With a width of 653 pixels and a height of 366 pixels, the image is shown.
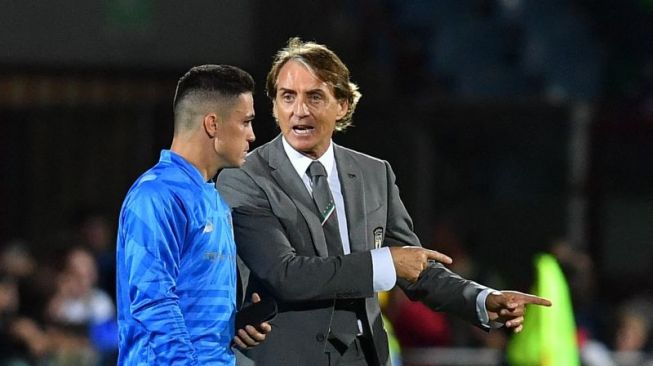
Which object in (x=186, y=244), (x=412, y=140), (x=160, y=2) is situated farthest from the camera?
(x=160, y=2)

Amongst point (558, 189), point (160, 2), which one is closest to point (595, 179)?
point (558, 189)

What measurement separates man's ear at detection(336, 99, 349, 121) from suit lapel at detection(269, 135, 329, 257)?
202 mm

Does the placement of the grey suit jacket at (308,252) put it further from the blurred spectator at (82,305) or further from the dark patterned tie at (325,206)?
the blurred spectator at (82,305)

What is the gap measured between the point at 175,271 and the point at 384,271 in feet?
2.26

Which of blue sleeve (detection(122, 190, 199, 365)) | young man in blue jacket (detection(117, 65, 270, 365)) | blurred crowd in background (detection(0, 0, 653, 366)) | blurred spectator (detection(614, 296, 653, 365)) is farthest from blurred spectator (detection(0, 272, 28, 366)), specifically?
blue sleeve (detection(122, 190, 199, 365))

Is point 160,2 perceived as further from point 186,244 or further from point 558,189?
point 186,244

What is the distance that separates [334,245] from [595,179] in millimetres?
6921

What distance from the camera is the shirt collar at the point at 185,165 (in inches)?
175

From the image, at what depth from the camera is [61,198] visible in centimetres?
1307

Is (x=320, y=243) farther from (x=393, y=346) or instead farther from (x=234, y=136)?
(x=393, y=346)

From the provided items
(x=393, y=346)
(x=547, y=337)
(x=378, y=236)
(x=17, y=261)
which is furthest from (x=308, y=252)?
(x=17, y=261)

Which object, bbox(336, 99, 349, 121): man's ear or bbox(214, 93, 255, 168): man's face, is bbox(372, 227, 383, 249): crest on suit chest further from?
bbox(214, 93, 255, 168): man's face

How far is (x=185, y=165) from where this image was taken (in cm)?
445

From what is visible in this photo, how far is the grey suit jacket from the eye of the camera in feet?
15.3
